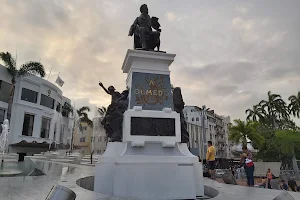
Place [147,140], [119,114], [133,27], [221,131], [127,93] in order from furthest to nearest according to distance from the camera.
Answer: [221,131] < [133,27] < [127,93] < [119,114] < [147,140]

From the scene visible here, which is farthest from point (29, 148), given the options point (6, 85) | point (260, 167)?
point (260, 167)

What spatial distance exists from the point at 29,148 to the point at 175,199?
103 ft

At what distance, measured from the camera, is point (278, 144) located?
2973 cm

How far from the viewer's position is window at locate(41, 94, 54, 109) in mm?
35409

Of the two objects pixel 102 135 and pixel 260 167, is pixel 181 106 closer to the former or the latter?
pixel 260 167

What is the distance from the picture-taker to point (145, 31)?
7.91 meters

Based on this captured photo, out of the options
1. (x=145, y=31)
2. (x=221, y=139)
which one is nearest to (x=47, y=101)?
(x=145, y=31)

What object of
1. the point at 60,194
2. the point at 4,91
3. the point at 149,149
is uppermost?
the point at 4,91

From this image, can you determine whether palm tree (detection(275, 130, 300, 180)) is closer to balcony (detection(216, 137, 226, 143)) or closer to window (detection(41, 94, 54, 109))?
window (detection(41, 94, 54, 109))

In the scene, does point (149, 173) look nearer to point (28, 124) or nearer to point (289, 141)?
point (289, 141)

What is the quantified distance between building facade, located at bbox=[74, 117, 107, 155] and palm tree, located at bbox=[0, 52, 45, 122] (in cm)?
3277

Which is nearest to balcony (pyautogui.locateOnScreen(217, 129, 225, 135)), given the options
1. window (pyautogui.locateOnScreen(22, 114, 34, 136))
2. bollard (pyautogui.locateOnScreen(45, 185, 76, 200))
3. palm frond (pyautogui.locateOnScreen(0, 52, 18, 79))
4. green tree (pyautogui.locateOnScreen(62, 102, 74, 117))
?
green tree (pyautogui.locateOnScreen(62, 102, 74, 117))

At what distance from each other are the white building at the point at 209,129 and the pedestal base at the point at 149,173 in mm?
50813

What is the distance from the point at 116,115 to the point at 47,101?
108 ft
